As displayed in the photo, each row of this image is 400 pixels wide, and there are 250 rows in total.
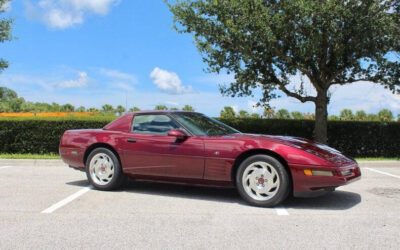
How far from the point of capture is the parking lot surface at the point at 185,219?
3.89m

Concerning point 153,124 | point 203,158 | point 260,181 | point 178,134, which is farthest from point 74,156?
point 260,181

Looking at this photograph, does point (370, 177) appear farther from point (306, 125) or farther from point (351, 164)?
point (306, 125)

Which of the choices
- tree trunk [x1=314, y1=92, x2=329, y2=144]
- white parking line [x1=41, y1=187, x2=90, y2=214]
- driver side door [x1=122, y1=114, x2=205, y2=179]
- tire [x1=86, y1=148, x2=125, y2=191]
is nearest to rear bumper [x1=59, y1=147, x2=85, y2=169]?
tire [x1=86, y1=148, x2=125, y2=191]

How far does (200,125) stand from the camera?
6148 millimetres

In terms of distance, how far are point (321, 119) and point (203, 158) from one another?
790cm

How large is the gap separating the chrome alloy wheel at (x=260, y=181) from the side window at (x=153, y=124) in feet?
4.58

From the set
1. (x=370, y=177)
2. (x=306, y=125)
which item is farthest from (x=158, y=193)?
(x=306, y=125)

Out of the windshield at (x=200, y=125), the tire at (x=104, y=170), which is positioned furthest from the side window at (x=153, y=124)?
the tire at (x=104, y=170)

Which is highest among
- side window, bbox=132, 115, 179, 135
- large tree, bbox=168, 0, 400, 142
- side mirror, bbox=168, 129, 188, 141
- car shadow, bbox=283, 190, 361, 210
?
large tree, bbox=168, 0, 400, 142

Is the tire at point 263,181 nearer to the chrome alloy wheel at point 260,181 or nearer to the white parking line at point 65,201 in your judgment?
the chrome alloy wheel at point 260,181

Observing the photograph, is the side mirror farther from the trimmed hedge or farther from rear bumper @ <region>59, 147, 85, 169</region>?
the trimmed hedge

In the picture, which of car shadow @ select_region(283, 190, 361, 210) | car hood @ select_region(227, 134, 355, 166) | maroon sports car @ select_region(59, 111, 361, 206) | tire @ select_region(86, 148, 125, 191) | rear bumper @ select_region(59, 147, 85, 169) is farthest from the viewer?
rear bumper @ select_region(59, 147, 85, 169)

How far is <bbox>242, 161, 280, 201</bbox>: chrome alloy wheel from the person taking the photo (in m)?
5.27

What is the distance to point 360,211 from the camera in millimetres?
5215
